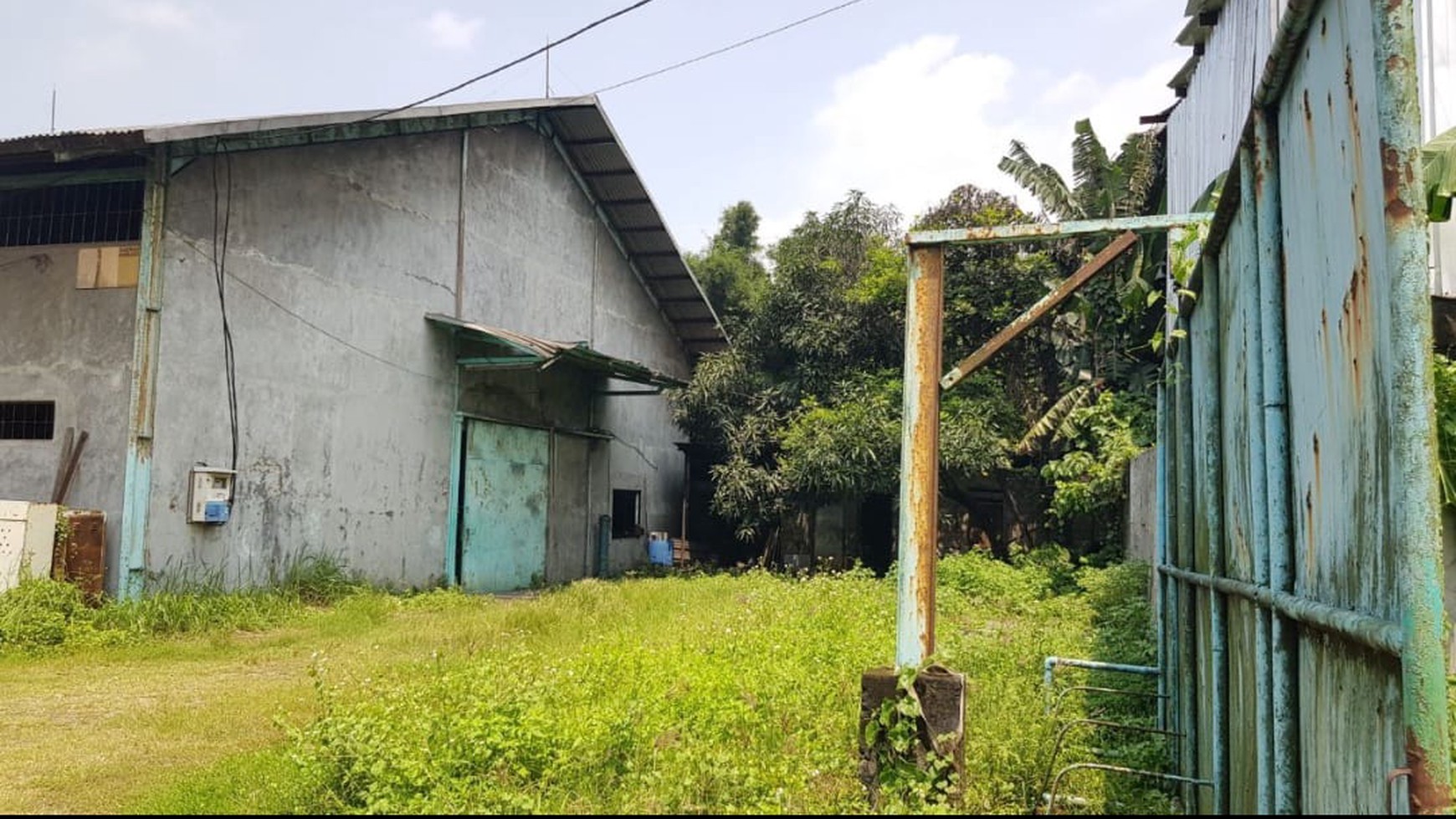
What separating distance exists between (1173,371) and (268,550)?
365 inches

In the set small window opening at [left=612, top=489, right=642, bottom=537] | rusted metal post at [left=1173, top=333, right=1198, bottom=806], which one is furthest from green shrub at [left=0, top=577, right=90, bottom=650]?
small window opening at [left=612, top=489, right=642, bottom=537]

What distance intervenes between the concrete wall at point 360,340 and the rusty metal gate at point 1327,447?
31.4ft

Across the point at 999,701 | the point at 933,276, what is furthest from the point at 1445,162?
the point at 999,701

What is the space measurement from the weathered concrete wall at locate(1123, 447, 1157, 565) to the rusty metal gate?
649cm

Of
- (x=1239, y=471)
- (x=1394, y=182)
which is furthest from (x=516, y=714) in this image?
(x=1394, y=182)

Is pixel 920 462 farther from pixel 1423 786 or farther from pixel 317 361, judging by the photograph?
pixel 317 361

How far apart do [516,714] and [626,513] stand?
13852mm

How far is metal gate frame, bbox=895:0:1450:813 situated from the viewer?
4.80 feet

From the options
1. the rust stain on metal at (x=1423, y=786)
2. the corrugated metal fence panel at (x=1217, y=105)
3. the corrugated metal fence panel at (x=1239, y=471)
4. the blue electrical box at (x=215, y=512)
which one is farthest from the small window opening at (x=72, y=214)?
the rust stain on metal at (x=1423, y=786)

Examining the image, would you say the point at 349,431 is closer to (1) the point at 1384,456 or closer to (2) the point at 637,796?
(2) the point at 637,796

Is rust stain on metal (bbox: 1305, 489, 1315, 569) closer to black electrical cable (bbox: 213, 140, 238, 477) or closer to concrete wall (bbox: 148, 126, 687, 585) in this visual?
concrete wall (bbox: 148, 126, 687, 585)

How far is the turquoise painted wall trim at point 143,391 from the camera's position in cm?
929

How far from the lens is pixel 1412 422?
1.48 meters

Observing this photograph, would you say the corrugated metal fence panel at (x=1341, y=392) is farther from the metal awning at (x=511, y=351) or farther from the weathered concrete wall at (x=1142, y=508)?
the metal awning at (x=511, y=351)
